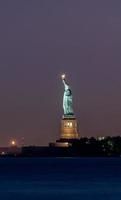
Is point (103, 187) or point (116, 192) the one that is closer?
point (116, 192)

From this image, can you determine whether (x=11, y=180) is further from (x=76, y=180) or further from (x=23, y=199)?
(x=23, y=199)

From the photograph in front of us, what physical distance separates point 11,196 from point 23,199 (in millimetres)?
3396

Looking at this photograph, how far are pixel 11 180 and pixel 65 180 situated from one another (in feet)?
18.9

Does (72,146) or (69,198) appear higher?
(72,146)

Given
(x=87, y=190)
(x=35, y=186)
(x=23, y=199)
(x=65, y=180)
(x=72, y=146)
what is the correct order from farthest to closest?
(x=72, y=146), (x=65, y=180), (x=35, y=186), (x=87, y=190), (x=23, y=199)

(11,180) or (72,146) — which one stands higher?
(72,146)

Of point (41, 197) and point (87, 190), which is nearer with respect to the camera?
point (41, 197)

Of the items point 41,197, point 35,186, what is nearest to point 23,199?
point 41,197

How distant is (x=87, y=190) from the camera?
323 feet

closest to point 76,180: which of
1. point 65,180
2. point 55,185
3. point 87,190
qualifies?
point 65,180

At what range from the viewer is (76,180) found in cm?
11700

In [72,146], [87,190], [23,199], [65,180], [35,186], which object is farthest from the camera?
[72,146]

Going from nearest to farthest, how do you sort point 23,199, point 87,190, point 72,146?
point 23,199
point 87,190
point 72,146

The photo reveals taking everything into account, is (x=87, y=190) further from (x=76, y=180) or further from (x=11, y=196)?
(x=76, y=180)
